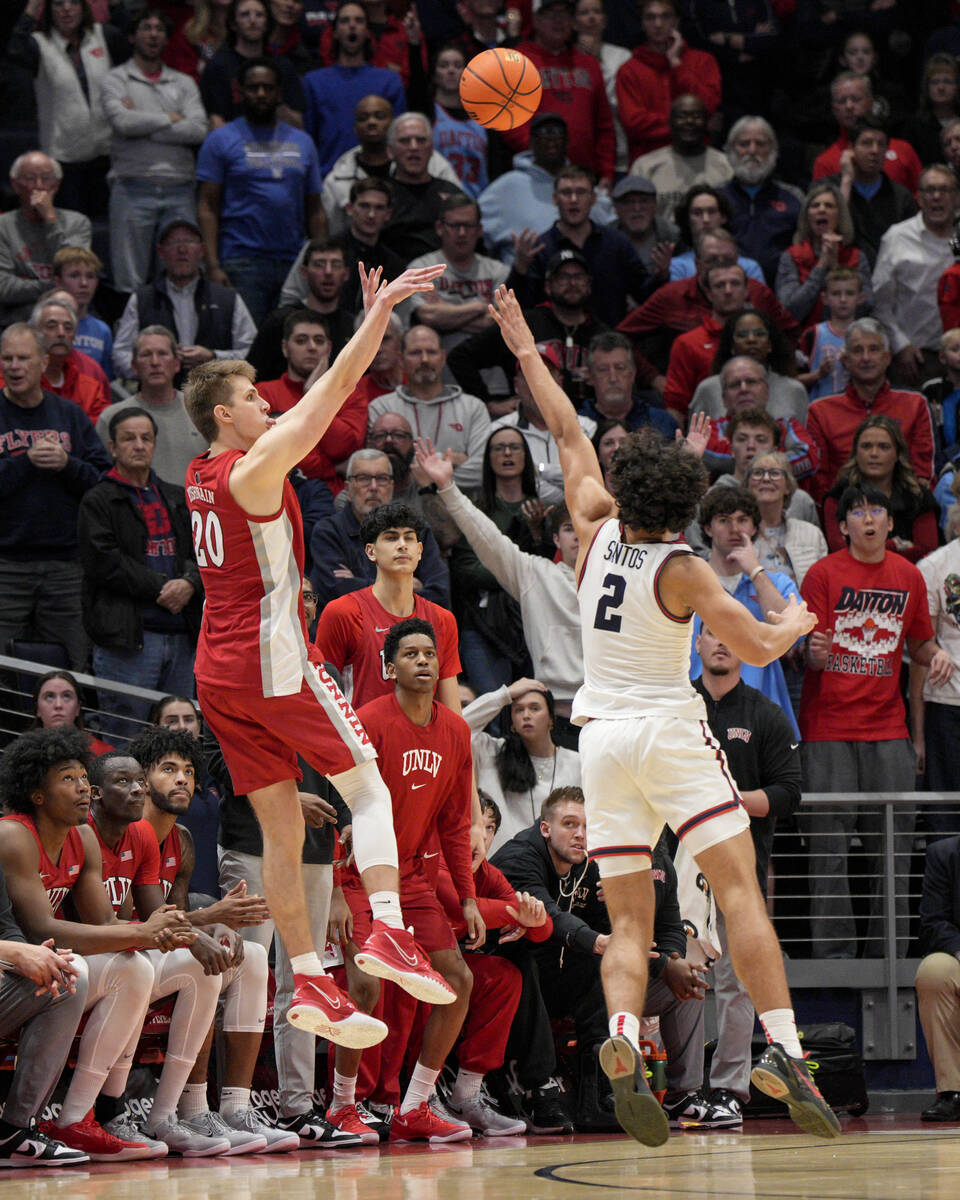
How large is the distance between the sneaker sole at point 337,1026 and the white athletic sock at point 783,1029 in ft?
4.36

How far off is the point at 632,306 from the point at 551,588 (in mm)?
4136

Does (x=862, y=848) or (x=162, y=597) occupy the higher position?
(x=162, y=597)

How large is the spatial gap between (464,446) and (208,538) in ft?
17.7

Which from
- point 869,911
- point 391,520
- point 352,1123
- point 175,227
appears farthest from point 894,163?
point 352,1123

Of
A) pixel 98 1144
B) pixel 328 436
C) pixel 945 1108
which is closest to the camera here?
pixel 98 1144

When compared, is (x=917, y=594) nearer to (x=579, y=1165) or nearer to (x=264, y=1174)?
(x=579, y=1165)

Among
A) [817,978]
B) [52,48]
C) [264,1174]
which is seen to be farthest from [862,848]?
[52,48]

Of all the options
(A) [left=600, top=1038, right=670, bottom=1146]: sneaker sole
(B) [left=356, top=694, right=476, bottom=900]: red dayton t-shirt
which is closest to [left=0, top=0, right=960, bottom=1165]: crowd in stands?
(B) [left=356, top=694, right=476, bottom=900]: red dayton t-shirt

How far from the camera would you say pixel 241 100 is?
13562 mm

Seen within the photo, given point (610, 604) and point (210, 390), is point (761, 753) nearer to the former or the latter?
point (610, 604)

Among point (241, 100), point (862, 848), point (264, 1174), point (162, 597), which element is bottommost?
point (264, 1174)

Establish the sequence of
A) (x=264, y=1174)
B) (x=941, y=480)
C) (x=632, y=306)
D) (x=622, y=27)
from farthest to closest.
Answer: (x=622, y=27)
(x=632, y=306)
(x=941, y=480)
(x=264, y=1174)

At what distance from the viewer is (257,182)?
1288 cm

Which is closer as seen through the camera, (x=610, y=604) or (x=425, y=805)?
(x=610, y=604)
